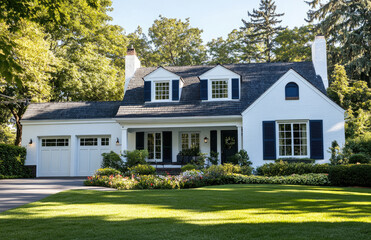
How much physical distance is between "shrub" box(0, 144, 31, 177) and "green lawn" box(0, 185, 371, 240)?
35.9ft

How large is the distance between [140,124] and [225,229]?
45.8 ft

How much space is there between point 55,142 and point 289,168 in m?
13.5

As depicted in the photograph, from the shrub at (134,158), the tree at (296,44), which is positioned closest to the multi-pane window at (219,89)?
the shrub at (134,158)

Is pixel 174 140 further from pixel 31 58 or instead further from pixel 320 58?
pixel 320 58

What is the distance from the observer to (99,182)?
13.8 m

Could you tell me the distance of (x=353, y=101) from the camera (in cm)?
2256

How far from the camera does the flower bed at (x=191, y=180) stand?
43.8ft

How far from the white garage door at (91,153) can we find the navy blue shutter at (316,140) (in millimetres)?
11198

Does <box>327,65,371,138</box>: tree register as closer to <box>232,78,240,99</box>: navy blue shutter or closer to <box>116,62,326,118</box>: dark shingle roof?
<box>116,62,326,118</box>: dark shingle roof

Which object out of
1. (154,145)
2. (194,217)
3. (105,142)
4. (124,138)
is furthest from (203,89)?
(194,217)

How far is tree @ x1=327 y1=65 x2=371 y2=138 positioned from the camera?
20188mm

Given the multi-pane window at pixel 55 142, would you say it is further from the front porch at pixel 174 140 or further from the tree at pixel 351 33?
the tree at pixel 351 33

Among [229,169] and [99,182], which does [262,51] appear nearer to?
[229,169]

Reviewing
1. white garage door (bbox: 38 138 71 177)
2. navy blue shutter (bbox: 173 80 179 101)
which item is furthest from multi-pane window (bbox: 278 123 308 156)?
white garage door (bbox: 38 138 71 177)
